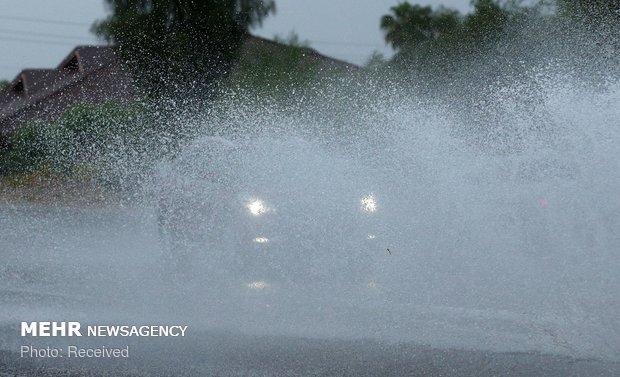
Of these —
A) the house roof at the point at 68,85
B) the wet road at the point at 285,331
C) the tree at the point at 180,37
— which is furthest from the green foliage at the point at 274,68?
the wet road at the point at 285,331

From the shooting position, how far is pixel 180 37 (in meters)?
33.4

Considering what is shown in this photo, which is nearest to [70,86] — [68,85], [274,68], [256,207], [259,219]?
[68,85]

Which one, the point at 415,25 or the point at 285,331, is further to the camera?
the point at 415,25

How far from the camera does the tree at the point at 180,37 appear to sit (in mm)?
33375

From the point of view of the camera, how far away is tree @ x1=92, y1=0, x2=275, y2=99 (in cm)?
3338

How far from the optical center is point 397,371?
5.27 metres

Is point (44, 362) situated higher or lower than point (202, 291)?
lower

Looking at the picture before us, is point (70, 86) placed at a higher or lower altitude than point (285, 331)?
higher

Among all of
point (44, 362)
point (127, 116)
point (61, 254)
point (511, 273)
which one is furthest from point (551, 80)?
point (127, 116)

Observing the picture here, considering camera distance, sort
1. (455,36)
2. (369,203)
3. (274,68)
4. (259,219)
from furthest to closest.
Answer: (274,68) < (455,36) < (369,203) < (259,219)

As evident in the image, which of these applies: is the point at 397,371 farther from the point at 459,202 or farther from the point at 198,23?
the point at 198,23

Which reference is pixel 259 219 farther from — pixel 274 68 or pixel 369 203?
pixel 274 68

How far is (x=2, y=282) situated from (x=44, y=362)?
12.2ft

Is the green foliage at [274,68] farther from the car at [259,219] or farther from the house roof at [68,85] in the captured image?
the car at [259,219]
